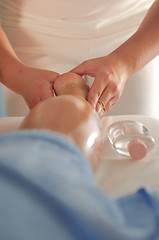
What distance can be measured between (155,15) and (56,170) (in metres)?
0.72

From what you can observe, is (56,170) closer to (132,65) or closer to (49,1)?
(132,65)

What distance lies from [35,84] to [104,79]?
177mm

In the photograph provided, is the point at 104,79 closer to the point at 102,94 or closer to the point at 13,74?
the point at 102,94

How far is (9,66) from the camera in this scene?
0.89 meters

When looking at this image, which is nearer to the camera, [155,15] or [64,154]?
[64,154]

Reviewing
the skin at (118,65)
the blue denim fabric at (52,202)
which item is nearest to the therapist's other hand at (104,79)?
the skin at (118,65)

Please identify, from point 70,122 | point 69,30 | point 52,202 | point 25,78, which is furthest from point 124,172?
point 69,30

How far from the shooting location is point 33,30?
1.00 m

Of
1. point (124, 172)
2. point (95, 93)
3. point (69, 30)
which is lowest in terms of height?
point (124, 172)

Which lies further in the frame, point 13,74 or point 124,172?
point 13,74

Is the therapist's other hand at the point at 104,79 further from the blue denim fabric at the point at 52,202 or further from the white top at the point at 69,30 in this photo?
the blue denim fabric at the point at 52,202

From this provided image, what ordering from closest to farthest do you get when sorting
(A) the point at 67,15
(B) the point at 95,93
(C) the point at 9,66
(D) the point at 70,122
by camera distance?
(D) the point at 70,122, (B) the point at 95,93, (C) the point at 9,66, (A) the point at 67,15

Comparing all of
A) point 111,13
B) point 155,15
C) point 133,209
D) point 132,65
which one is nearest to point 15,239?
point 133,209

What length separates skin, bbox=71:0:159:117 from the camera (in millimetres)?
708
